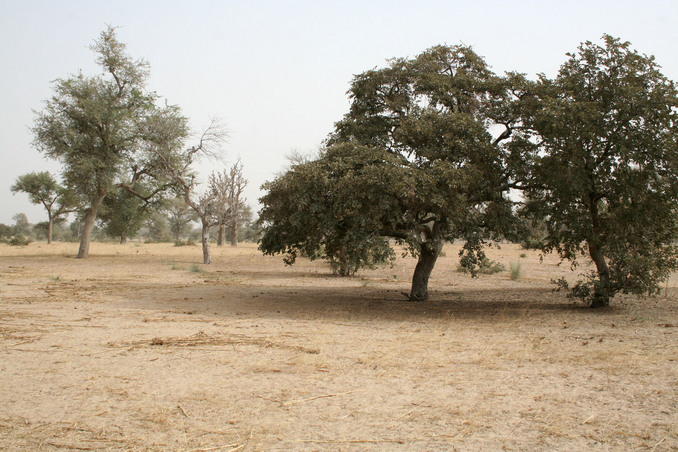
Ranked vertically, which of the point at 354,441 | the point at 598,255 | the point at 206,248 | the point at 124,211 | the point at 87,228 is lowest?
the point at 354,441

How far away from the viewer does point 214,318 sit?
994cm

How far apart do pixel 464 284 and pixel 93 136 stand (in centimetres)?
2144

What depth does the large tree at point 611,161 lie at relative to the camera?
33.1 ft

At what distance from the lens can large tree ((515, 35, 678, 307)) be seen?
33.1ft

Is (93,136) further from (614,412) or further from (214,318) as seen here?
(614,412)

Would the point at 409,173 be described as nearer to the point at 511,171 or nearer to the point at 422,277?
the point at 511,171

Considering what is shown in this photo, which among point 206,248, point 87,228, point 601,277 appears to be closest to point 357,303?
point 601,277

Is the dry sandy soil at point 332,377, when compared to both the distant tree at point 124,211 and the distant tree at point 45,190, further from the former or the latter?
the distant tree at point 45,190

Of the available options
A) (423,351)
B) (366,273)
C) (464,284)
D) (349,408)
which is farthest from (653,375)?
(366,273)

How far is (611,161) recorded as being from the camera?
10445 mm

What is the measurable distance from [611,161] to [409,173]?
4.02 m

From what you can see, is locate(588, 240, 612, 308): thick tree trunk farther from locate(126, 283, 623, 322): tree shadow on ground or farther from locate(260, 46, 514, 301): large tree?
locate(260, 46, 514, 301): large tree

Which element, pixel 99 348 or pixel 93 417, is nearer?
pixel 93 417

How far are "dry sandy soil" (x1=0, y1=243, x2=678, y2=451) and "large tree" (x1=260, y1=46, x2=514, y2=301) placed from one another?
179 cm
